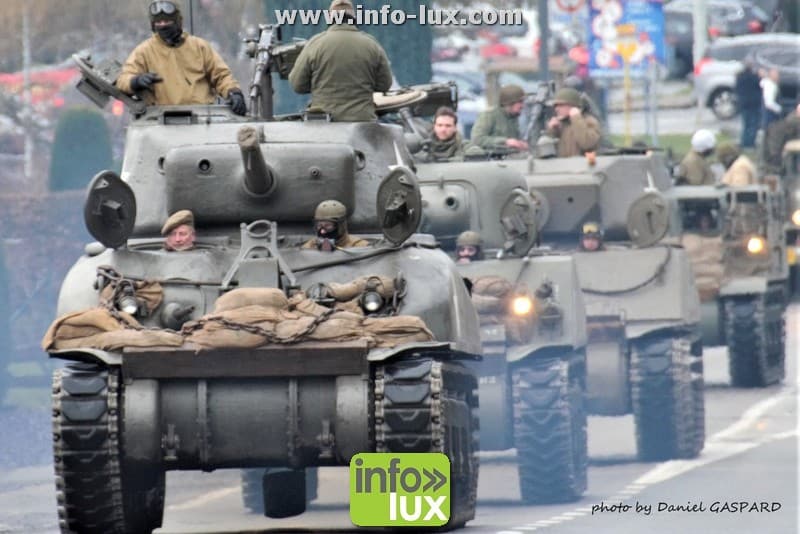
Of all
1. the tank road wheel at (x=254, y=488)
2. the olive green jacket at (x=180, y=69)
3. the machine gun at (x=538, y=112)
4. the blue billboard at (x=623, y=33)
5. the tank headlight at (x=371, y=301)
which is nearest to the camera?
the tank headlight at (x=371, y=301)

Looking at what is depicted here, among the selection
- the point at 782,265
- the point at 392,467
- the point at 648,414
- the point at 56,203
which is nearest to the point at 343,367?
the point at 392,467

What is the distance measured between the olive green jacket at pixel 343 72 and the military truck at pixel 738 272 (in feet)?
31.3

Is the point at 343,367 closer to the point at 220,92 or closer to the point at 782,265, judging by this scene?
the point at 220,92

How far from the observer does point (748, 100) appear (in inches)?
1800

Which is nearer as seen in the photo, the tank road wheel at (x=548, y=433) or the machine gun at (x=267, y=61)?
the machine gun at (x=267, y=61)

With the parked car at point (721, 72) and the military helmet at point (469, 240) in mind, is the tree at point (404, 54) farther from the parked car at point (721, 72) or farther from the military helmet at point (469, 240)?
the parked car at point (721, 72)

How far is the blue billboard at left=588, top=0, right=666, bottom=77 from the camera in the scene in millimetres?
38312

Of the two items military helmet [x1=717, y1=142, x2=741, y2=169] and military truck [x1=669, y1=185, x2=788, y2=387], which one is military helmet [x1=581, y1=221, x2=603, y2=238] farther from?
military helmet [x1=717, y1=142, x2=741, y2=169]

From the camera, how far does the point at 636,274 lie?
2372 centimetres

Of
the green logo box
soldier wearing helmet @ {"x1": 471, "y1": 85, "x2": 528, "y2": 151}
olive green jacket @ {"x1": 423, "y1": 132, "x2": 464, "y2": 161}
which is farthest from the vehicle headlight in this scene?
the green logo box

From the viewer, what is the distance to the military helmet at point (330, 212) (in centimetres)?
1697

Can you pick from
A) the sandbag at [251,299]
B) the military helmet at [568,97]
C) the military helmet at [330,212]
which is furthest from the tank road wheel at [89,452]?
the military helmet at [568,97]

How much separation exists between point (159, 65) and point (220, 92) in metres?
0.42

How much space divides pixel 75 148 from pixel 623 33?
13481mm
